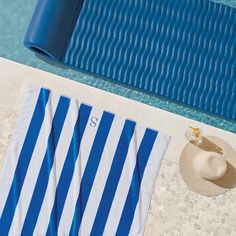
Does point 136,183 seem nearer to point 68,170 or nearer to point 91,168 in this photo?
point 91,168

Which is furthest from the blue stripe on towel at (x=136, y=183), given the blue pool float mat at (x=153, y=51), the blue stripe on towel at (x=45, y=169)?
the blue stripe on towel at (x=45, y=169)

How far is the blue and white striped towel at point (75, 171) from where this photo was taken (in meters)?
6.46

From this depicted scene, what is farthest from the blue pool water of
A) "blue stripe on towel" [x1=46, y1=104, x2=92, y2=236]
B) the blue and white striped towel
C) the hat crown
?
the hat crown

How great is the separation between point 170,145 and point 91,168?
122cm

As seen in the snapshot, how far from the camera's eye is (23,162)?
258 inches

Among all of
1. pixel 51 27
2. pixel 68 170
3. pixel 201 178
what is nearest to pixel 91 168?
pixel 68 170

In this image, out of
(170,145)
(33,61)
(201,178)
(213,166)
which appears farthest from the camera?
(33,61)

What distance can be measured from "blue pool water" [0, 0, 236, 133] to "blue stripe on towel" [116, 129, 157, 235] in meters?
0.54

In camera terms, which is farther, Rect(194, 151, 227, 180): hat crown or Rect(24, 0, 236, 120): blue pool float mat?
Rect(24, 0, 236, 120): blue pool float mat

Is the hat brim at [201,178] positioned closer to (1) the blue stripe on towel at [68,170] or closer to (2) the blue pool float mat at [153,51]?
(2) the blue pool float mat at [153,51]

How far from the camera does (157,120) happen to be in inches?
263

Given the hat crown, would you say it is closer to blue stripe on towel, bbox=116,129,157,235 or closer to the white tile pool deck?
the white tile pool deck

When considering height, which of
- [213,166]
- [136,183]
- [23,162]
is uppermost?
[213,166]

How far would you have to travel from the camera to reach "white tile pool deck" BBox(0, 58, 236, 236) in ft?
21.4
